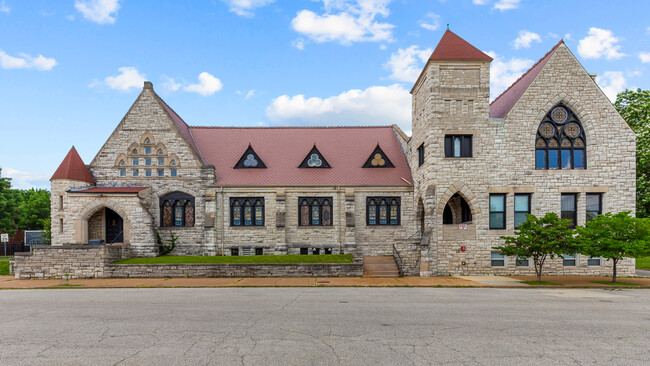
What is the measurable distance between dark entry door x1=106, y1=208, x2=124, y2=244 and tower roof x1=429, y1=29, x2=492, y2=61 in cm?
2284

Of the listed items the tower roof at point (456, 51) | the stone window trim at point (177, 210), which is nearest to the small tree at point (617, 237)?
the tower roof at point (456, 51)

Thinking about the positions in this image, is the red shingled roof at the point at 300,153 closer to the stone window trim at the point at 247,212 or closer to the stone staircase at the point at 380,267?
the stone window trim at the point at 247,212

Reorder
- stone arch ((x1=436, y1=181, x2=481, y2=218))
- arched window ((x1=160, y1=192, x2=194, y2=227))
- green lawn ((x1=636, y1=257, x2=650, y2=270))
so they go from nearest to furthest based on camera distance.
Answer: stone arch ((x1=436, y1=181, x2=481, y2=218)), green lawn ((x1=636, y1=257, x2=650, y2=270)), arched window ((x1=160, y1=192, x2=194, y2=227))

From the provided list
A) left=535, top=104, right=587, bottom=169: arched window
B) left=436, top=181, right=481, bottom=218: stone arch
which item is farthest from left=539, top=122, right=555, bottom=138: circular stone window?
left=436, top=181, right=481, bottom=218: stone arch

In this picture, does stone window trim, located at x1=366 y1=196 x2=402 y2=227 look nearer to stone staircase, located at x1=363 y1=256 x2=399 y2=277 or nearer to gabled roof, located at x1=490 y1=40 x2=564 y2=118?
stone staircase, located at x1=363 y1=256 x2=399 y2=277

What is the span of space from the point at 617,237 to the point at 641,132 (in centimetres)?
1575

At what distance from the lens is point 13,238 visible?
53.2 m

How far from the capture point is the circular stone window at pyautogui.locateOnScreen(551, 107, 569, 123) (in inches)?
868

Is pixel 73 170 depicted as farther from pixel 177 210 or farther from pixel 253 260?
pixel 253 260

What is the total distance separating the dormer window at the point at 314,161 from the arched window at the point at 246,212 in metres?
4.26

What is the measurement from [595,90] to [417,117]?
32.6 feet

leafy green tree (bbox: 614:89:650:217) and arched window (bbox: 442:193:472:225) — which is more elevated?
leafy green tree (bbox: 614:89:650:217)

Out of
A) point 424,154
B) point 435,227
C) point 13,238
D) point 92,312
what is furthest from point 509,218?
point 13,238

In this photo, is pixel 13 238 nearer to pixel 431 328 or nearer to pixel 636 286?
pixel 431 328
